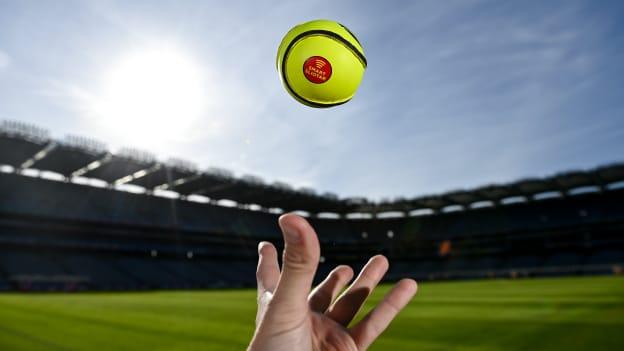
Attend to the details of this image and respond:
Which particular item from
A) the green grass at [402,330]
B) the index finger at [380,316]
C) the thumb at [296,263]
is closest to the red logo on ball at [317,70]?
the index finger at [380,316]

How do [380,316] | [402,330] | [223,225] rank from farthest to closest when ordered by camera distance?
[223,225]
[402,330]
[380,316]

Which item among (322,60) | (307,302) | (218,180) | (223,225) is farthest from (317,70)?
(223,225)

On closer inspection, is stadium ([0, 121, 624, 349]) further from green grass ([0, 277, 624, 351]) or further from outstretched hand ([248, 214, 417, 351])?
outstretched hand ([248, 214, 417, 351])

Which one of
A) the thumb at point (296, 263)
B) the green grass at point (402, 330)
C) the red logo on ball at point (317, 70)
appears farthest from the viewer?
the green grass at point (402, 330)

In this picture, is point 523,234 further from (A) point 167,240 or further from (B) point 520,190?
(A) point 167,240

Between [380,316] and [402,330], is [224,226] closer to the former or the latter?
[402,330]

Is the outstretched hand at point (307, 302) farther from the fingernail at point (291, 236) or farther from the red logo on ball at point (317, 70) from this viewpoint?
the red logo on ball at point (317, 70)

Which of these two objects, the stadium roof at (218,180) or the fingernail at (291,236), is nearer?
the fingernail at (291,236)
